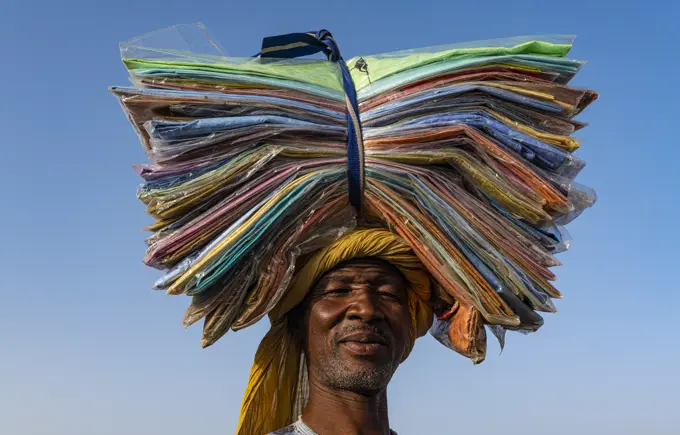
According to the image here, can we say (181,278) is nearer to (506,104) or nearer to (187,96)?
(187,96)

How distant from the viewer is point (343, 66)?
3375 millimetres

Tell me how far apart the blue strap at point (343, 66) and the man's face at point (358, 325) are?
32 cm

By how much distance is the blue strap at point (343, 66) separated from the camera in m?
3.10

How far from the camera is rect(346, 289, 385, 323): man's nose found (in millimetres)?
3301

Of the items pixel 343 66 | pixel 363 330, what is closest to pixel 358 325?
pixel 363 330

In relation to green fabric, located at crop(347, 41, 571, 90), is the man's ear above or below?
below

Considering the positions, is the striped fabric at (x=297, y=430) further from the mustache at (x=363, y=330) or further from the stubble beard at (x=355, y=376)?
the mustache at (x=363, y=330)

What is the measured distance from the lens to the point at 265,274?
3102 millimetres

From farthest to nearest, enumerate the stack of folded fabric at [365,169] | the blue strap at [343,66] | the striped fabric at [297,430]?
the striped fabric at [297,430] → the blue strap at [343,66] → the stack of folded fabric at [365,169]

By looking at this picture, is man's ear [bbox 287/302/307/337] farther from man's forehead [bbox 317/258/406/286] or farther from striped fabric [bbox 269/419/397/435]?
striped fabric [bbox 269/419/397/435]

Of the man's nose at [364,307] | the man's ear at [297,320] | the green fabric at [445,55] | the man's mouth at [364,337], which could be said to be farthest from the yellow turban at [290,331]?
the green fabric at [445,55]

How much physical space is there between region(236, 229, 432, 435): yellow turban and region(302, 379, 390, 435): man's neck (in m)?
0.24

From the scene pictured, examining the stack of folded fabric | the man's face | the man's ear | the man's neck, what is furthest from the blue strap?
the man's neck

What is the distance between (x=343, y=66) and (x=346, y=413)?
52.9 inches
